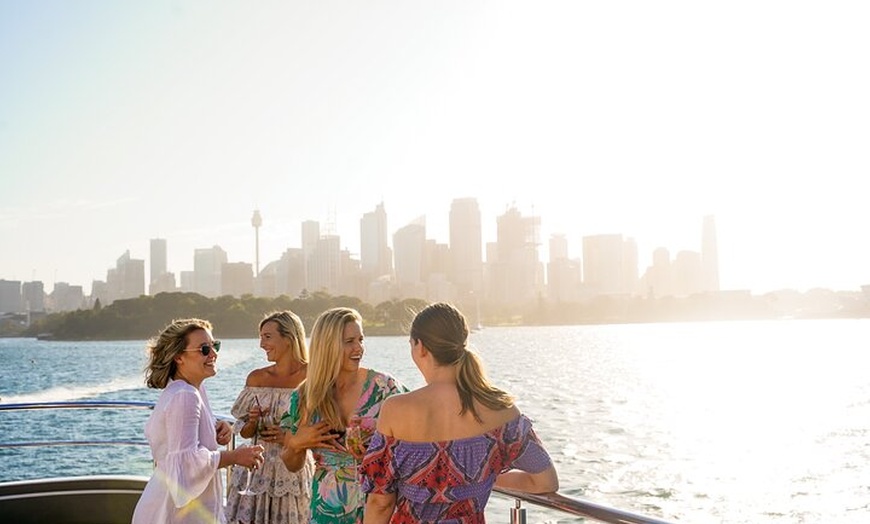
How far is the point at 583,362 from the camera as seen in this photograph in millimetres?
76688

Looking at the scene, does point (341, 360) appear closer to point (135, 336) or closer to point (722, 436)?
point (722, 436)

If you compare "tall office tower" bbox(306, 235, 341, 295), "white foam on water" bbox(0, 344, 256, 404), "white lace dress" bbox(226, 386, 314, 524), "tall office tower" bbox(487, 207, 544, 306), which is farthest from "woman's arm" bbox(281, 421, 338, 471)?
"tall office tower" bbox(487, 207, 544, 306)

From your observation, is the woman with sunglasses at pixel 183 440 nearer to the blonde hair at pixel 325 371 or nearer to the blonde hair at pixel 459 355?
the blonde hair at pixel 325 371

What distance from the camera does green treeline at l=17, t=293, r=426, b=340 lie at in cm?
9138

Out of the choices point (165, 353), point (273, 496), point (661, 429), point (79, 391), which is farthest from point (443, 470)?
point (79, 391)

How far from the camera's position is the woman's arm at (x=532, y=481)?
238cm

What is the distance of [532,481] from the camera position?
238cm

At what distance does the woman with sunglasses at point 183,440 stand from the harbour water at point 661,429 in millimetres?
1443

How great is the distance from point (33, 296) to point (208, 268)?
3325cm

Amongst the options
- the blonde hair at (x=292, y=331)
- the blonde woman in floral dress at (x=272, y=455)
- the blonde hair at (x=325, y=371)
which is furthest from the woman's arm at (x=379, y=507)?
the blonde hair at (x=292, y=331)

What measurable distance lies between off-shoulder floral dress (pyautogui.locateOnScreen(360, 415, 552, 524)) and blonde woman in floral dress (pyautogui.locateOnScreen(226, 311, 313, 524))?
1.34 meters

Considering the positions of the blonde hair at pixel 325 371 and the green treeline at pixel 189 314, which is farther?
the green treeline at pixel 189 314

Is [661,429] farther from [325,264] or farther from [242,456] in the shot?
[325,264]

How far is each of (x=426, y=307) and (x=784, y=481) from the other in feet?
86.6
